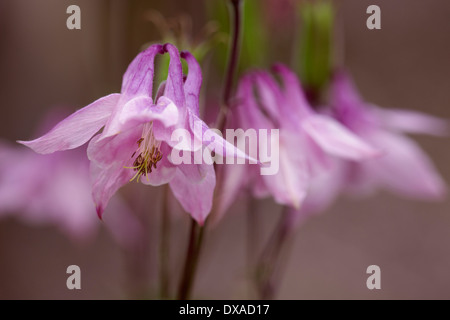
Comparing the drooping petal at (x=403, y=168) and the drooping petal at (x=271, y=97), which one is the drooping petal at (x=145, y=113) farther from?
the drooping petal at (x=403, y=168)

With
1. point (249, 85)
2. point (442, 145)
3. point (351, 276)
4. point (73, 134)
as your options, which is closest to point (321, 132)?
point (249, 85)

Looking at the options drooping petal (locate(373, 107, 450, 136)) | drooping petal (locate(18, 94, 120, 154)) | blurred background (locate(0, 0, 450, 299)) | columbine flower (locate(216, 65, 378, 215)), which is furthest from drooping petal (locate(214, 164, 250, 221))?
blurred background (locate(0, 0, 450, 299))

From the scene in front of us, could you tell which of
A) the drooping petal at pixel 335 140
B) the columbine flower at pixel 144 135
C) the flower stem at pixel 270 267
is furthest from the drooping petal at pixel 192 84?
the flower stem at pixel 270 267

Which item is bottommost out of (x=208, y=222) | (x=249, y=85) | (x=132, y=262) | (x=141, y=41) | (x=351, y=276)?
(x=351, y=276)

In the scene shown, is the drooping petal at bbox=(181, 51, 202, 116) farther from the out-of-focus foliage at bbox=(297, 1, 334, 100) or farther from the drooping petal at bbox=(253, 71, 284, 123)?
the out-of-focus foliage at bbox=(297, 1, 334, 100)
